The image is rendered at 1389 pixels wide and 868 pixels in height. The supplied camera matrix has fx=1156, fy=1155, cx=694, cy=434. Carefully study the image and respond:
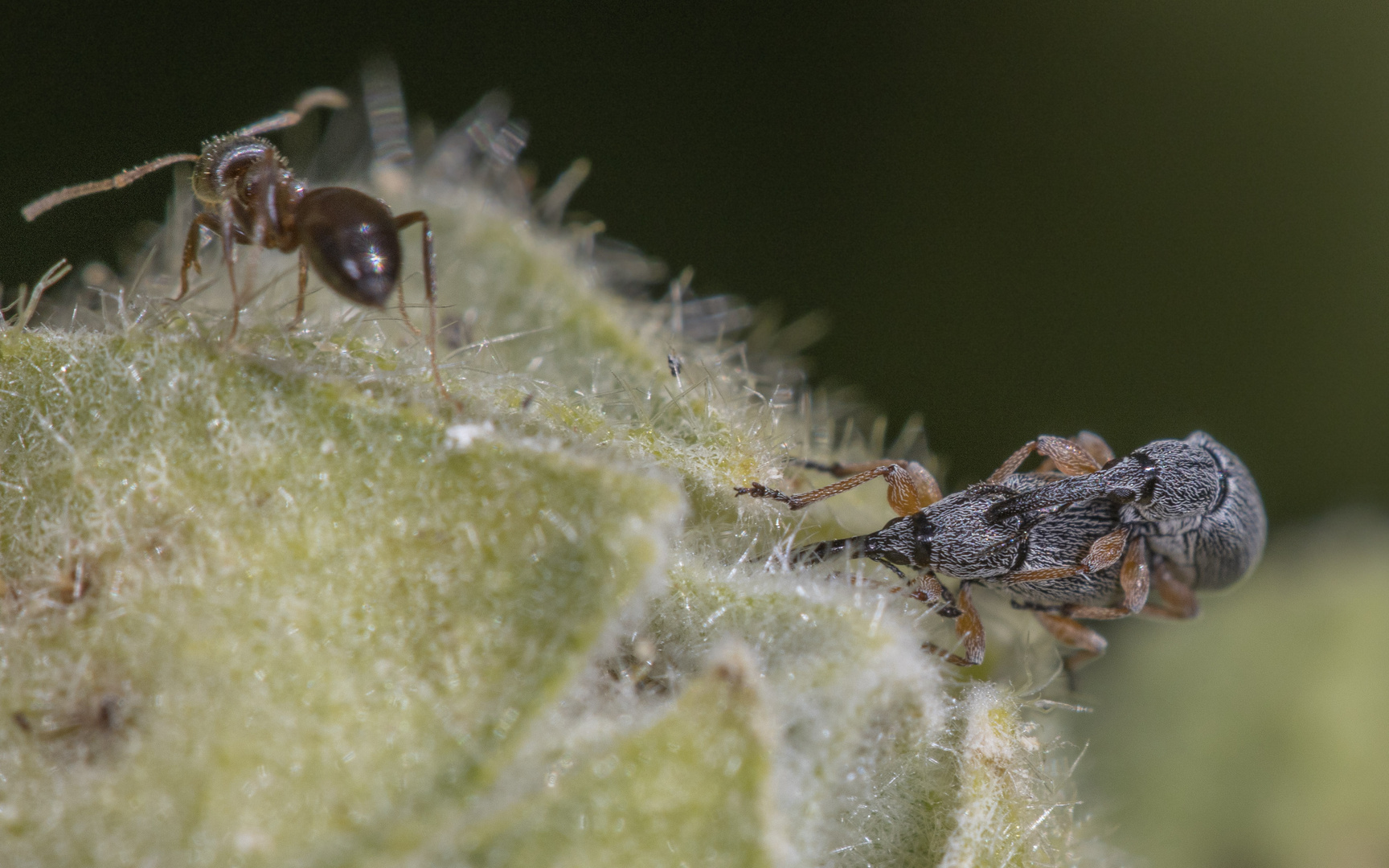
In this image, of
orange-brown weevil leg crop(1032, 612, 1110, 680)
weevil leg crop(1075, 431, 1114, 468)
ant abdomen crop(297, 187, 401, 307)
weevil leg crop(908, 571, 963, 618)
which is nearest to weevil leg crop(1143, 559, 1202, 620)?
orange-brown weevil leg crop(1032, 612, 1110, 680)

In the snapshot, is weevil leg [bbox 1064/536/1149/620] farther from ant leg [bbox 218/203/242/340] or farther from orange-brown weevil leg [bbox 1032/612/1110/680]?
ant leg [bbox 218/203/242/340]

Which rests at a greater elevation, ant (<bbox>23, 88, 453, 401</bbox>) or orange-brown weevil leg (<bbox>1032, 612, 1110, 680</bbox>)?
ant (<bbox>23, 88, 453, 401</bbox>)

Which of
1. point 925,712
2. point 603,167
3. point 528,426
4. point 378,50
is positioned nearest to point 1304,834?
point 925,712

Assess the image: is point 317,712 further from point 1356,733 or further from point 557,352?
point 1356,733

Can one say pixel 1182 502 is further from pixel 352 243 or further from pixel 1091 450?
pixel 352 243

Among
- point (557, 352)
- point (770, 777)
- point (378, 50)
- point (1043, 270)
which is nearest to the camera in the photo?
point (770, 777)

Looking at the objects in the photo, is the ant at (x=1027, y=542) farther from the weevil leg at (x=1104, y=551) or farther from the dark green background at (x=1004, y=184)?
the dark green background at (x=1004, y=184)

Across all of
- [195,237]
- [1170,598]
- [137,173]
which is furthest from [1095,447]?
[137,173]
